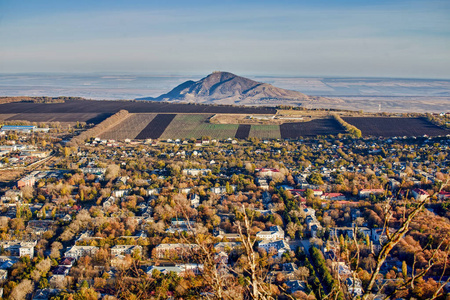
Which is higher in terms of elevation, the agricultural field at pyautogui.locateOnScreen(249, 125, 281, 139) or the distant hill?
the distant hill

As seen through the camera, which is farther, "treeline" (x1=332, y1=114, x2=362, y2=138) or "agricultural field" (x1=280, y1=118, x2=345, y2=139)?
"agricultural field" (x1=280, y1=118, x2=345, y2=139)

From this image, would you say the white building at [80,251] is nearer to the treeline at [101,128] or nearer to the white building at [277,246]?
the white building at [277,246]

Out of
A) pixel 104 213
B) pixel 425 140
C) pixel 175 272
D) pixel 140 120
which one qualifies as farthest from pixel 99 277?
pixel 140 120

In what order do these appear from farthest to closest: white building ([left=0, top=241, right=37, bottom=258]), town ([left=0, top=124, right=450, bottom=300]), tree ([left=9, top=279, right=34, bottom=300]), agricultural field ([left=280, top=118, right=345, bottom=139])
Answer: agricultural field ([left=280, top=118, right=345, bottom=139]) → white building ([left=0, top=241, right=37, bottom=258]) → town ([left=0, top=124, right=450, bottom=300]) → tree ([left=9, top=279, right=34, bottom=300])

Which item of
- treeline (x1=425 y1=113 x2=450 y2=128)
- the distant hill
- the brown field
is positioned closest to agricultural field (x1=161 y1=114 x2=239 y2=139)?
the brown field

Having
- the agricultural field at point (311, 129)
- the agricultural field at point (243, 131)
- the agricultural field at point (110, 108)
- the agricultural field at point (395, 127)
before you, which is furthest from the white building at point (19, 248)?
the agricultural field at point (110, 108)

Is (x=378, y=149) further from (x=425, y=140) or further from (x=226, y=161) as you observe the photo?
(x=226, y=161)

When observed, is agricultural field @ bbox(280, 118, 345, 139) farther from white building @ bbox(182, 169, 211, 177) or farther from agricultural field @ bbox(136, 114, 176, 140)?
white building @ bbox(182, 169, 211, 177)

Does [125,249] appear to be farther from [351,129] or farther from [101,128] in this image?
[351,129]
